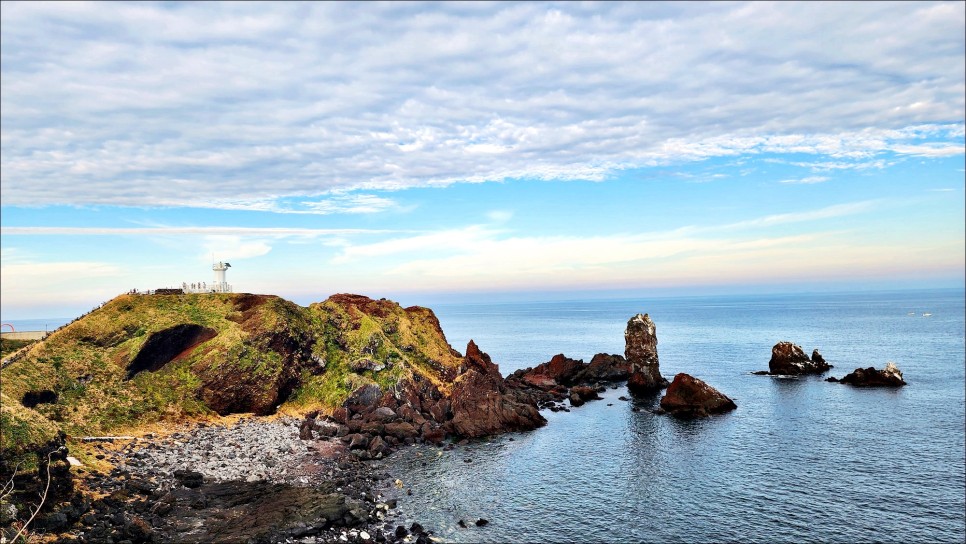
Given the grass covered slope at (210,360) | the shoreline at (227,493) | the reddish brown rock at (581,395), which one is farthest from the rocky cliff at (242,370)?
the reddish brown rock at (581,395)

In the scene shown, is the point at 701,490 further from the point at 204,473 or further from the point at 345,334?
the point at 345,334

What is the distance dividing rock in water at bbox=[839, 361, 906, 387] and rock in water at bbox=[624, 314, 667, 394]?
35144 mm

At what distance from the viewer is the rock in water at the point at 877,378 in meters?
99.0

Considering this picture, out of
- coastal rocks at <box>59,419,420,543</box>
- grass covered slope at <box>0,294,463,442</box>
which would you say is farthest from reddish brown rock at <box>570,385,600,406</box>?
coastal rocks at <box>59,419,420,543</box>

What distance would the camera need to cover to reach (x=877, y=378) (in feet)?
328

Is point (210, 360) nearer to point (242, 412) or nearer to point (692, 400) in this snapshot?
point (242, 412)

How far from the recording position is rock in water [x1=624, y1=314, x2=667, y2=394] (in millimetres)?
101250

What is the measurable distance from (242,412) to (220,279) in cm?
2533

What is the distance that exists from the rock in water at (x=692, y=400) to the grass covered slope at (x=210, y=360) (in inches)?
1331

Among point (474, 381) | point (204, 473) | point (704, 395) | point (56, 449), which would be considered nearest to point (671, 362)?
point (704, 395)

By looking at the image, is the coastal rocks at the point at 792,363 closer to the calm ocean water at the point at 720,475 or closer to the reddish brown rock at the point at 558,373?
the calm ocean water at the point at 720,475

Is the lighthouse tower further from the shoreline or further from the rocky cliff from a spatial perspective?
the shoreline

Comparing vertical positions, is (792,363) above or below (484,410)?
below

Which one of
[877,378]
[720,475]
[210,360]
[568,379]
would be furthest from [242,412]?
[877,378]
